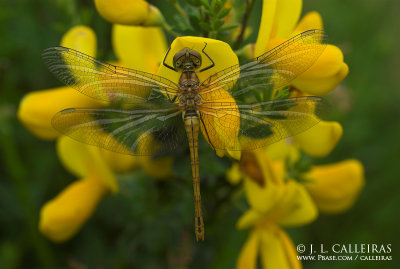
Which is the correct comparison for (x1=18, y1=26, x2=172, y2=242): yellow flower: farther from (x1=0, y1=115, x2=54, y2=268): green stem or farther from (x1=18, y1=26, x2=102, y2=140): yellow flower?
(x1=0, y1=115, x2=54, y2=268): green stem

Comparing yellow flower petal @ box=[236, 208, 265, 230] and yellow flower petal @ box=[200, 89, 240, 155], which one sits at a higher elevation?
yellow flower petal @ box=[200, 89, 240, 155]

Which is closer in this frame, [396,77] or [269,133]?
[269,133]

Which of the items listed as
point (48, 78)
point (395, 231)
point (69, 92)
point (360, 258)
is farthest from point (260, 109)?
point (48, 78)

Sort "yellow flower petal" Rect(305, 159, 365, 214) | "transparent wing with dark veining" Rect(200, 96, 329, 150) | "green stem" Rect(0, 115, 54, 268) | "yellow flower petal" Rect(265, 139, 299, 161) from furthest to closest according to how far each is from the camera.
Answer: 1. "green stem" Rect(0, 115, 54, 268)
2. "yellow flower petal" Rect(305, 159, 365, 214)
3. "yellow flower petal" Rect(265, 139, 299, 161)
4. "transparent wing with dark veining" Rect(200, 96, 329, 150)

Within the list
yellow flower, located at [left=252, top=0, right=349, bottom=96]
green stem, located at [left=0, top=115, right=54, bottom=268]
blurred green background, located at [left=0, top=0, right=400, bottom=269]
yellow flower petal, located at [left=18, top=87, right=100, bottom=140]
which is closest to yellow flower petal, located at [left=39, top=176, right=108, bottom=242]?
blurred green background, located at [left=0, top=0, right=400, bottom=269]

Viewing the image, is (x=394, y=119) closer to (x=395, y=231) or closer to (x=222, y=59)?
(x=395, y=231)

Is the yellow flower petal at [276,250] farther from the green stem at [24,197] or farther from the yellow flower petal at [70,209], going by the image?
the green stem at [24,197]

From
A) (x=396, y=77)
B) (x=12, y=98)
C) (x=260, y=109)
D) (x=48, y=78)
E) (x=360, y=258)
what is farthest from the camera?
(x=396, y=77)

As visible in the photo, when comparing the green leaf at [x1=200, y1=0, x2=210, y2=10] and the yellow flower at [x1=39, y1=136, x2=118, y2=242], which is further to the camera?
the yellow flower at [x1=39, y1=136, x2=118, y2=242]

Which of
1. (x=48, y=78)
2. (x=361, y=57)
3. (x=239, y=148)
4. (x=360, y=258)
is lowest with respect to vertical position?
(x=360, y=258)
